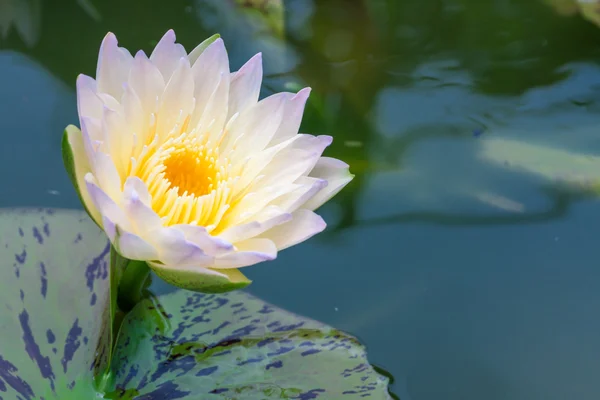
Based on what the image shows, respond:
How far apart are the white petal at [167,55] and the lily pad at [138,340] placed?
0.34m

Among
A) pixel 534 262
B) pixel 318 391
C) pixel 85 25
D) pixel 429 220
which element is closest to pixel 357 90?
pixel 429 220

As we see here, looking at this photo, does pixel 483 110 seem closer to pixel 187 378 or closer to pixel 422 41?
pixel 422 41

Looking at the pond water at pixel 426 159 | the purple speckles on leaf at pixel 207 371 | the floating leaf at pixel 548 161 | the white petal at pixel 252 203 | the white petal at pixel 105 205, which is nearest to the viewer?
the white petal at pixel 105 205

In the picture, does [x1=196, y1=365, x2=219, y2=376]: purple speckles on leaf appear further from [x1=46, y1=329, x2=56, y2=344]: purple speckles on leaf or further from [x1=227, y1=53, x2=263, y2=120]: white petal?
[x1=227, y1=53, x2=263, y2=120]: white petal

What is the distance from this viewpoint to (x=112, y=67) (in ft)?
2.43

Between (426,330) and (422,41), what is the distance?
100 centimetres

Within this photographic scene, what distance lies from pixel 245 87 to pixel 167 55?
0.13 m

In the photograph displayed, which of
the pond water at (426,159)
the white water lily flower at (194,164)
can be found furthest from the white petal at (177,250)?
the pond water at (426,159)

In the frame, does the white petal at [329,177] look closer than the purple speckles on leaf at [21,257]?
Yes

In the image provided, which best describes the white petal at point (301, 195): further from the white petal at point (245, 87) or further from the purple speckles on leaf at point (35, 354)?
the purple speckles on leaf at point (35, 354)

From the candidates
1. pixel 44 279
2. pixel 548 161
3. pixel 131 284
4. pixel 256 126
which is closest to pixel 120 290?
pixel 131 284

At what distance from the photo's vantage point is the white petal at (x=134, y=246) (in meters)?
0.64

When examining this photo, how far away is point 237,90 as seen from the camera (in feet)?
2.74

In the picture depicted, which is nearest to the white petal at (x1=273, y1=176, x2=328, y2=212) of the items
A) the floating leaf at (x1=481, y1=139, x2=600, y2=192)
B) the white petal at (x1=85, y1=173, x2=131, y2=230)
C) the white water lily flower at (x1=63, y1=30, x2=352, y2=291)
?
the white water lily flower at (x1=63, y1=30, x2=352, y2=291)
